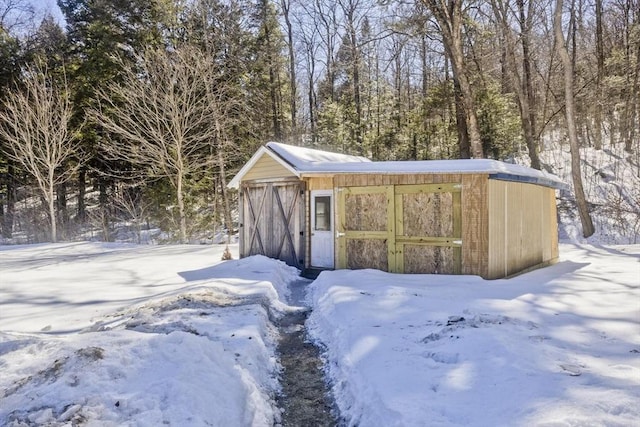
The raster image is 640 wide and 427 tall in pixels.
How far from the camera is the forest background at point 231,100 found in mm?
15422

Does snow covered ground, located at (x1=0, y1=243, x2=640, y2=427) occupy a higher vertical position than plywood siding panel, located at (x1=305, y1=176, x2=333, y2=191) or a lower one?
lower

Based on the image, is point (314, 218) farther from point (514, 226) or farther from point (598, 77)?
point (598, 77)

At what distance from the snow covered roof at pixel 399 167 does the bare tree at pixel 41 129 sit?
1022cm

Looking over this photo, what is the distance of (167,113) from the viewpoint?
15.4 m

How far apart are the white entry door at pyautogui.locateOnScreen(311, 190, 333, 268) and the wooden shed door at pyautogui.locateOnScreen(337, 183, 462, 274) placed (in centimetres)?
31

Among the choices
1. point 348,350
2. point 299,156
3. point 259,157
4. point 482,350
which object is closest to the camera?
point 482,350

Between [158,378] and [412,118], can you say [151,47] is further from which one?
[158,378]

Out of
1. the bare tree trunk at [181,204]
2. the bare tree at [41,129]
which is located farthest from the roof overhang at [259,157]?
the bare tree at [41,129]

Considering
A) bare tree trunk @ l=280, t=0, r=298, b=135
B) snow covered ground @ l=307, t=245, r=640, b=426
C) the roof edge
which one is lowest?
snow covered ground @ l=307, t=245, r=640, b=426

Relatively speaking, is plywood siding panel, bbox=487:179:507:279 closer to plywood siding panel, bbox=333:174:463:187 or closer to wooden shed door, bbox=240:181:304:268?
plywood siding panel, bbox=333:174:463:187

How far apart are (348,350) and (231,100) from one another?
15.2 meters

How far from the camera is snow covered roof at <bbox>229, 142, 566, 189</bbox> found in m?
7.36

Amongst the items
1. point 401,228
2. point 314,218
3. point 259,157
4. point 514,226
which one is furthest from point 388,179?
point 259,157

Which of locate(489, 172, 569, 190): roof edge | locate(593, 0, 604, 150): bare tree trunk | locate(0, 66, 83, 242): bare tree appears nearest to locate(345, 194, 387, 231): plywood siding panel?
locate(489, 172, 569, 190): roof edge
